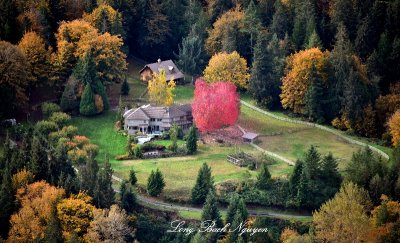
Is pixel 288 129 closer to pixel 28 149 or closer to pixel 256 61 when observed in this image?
pixel 256 61

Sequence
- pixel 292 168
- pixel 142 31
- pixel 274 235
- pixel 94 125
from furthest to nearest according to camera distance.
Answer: pixel 142 31
pixel 94 125
pixel 292 168
pixel 274 235

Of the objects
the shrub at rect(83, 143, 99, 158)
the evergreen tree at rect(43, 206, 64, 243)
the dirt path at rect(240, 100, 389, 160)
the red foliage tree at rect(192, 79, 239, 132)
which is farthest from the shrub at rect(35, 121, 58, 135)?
the dirt path at rect(240, 100, 389, 160)

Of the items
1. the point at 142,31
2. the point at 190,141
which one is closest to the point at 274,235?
the point at 190,141

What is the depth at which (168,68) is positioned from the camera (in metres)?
111

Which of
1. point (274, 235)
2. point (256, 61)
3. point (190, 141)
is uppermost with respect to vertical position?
point (256, 61)

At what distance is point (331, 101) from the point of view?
101938 millimetres

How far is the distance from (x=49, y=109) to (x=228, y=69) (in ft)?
67.8

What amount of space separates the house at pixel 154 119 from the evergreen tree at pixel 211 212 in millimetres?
18181

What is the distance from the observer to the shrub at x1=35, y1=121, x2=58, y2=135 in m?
94.6

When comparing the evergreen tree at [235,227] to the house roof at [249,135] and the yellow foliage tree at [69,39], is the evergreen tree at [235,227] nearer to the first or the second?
the house roof at [249,135]

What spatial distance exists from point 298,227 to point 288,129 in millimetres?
19331

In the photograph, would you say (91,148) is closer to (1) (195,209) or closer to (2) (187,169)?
(2) (187,169)

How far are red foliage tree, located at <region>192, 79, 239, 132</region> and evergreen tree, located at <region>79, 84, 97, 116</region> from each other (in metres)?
10.7

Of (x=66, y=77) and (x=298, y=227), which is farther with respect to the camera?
(x=66, y=77)
